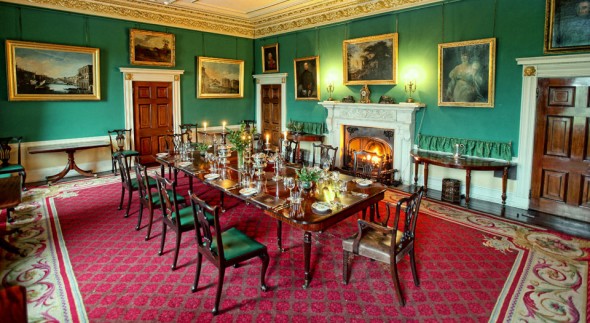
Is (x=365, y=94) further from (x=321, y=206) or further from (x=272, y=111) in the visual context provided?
(x=321, y=206)

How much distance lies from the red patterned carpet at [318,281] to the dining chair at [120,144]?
10.8 ft

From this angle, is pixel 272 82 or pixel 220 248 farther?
pixel 272 82

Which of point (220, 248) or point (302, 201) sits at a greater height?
point (302, 201)

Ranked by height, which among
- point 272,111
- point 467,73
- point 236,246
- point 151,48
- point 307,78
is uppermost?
point 151,48

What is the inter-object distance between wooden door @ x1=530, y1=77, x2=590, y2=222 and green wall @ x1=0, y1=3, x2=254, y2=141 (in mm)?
7944

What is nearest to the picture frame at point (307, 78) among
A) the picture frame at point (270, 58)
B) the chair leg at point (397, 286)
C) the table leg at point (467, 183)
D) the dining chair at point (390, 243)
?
the picture frame at point (270, 58)

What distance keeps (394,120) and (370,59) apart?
151 cm

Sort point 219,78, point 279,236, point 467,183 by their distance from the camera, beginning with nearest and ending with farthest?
point 279,236
point 467,183
point 219,78

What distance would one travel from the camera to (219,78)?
10.7 m

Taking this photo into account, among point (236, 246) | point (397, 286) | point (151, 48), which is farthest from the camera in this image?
point (151, 48)

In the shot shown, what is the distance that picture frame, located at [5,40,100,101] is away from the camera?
24.2 feet

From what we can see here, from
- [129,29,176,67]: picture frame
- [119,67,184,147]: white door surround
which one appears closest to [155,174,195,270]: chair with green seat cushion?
[119,67,184,147]: white door surround

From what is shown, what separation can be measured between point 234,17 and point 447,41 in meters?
6.06

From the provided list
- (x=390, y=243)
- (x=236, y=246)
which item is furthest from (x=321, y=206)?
(x=236, y=246)
